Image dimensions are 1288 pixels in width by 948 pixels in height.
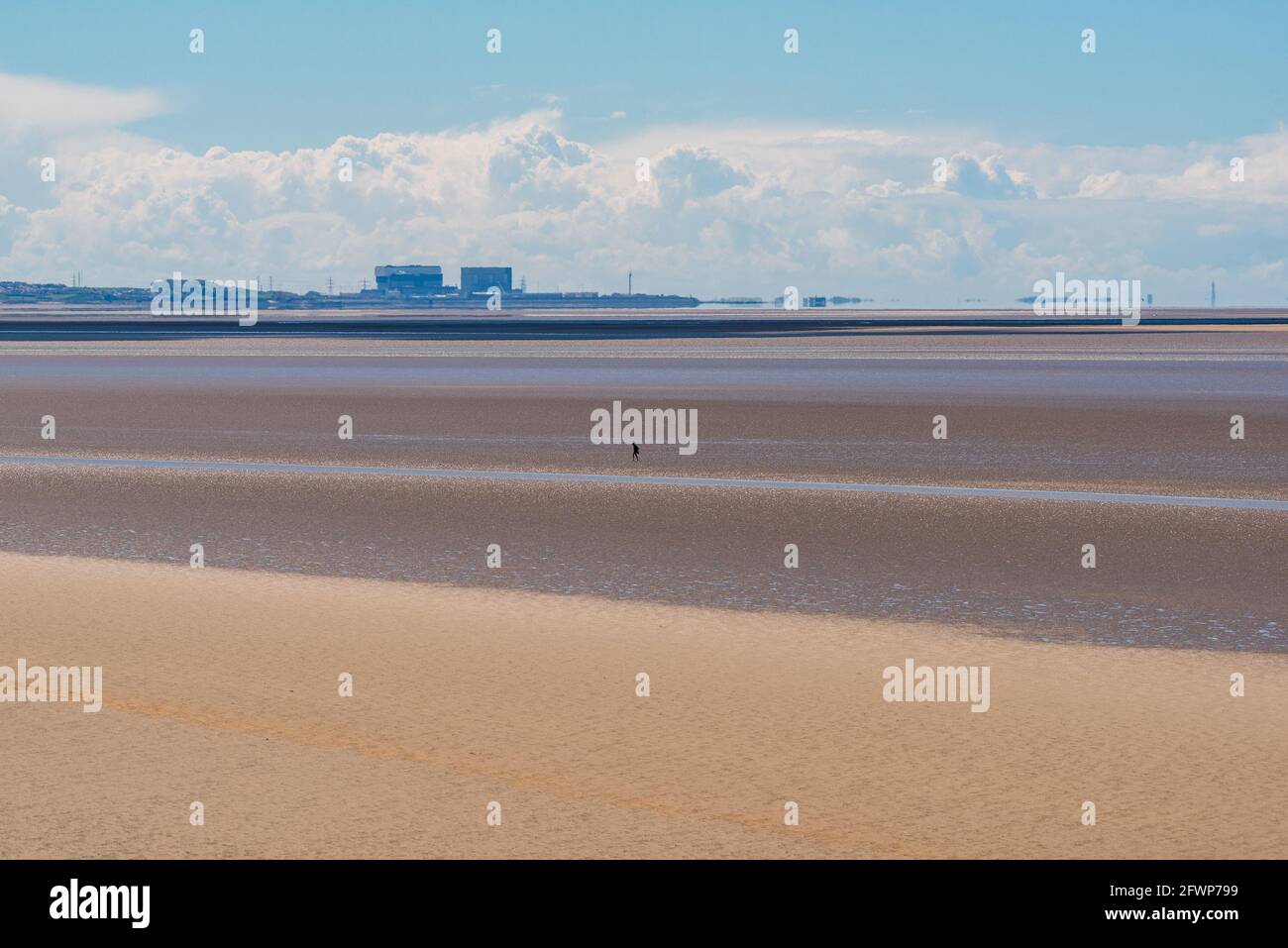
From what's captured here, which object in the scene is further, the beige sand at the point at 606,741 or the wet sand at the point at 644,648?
the wet sand at the point at 644,648

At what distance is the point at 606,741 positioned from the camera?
970 cm

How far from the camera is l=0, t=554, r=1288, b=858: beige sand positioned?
7.86 meters

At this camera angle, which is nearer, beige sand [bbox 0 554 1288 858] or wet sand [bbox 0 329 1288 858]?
beige sand [bbox 0 554 1288 858]

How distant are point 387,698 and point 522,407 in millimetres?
29279

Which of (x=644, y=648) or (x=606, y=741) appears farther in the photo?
(x=644, y=648)

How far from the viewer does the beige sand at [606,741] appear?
25.8 ft

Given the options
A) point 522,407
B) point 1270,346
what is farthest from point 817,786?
point 1270,346

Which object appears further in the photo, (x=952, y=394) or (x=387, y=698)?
(x=952, y=394)

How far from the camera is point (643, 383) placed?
48844 millimetres
